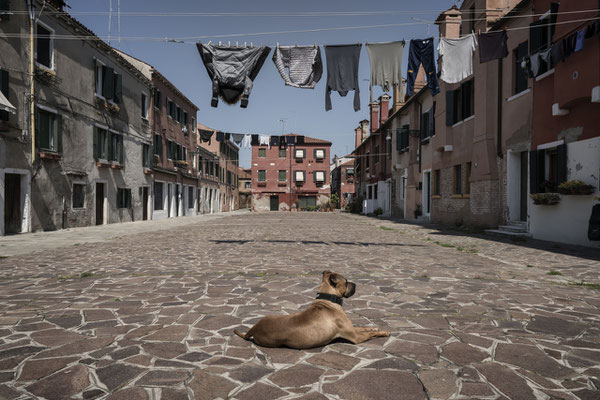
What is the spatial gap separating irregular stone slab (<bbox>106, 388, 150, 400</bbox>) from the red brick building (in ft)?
153

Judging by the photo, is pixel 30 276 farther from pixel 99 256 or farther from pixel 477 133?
pixel 477 133

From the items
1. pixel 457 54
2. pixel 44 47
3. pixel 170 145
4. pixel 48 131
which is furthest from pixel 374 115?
pixel 48 131

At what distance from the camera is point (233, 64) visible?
10750 millimetres

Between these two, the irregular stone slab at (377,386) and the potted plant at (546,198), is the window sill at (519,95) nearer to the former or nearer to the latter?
the potted plant at (546,198)

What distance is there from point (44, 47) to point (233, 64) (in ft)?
28.1

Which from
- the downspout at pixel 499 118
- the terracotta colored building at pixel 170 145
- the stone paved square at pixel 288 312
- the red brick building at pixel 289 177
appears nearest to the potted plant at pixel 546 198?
the downspout at pixel 499 118

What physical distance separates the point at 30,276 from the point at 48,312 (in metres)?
2.58

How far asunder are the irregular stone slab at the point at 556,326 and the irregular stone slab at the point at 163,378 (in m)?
3.14

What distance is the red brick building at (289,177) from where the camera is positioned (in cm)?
4928

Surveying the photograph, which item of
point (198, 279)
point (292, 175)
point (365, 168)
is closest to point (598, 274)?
point (198, 279)

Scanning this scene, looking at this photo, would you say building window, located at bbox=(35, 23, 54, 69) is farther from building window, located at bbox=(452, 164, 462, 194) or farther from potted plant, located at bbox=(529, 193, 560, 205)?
building window, located at bbox=(452, 164, 462, 194)

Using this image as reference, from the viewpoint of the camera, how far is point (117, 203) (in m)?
19.6

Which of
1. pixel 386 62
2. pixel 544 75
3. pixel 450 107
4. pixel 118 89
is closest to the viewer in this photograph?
pixel 386 62

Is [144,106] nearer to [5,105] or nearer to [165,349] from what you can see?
[5,105]
